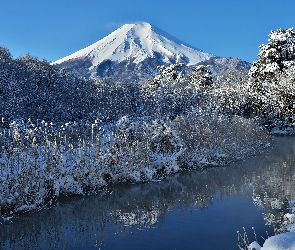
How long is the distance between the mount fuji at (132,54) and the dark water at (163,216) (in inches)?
5045

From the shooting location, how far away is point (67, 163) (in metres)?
13.7

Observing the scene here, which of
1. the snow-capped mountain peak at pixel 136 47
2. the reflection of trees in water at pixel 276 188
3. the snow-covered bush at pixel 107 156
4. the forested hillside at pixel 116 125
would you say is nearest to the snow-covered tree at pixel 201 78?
the forested hillside at pixel 116 125

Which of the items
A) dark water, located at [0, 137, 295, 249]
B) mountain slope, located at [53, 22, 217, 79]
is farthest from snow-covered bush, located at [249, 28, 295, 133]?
mountain slope, located at [53, 22, 217, 79]

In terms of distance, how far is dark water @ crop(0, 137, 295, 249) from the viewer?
9.12 m

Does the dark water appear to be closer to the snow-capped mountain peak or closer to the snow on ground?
the snow on ground

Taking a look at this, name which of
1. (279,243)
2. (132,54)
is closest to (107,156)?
(279,243)

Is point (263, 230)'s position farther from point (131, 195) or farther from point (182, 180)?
point (182, 180)

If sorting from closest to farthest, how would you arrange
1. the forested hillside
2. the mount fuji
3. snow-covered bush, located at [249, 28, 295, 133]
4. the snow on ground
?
the snow on ground → the forested hillside → snow-covered bush, located at [249, 28, 295, 133] → the mount fuji

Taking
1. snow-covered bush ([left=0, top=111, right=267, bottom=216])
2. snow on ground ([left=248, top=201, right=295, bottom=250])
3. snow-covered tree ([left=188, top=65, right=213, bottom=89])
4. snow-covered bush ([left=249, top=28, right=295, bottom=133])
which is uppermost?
snow-covered tree ([left=188, top=65, right=213, bottom=89])

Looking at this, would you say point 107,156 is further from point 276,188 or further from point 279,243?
point 279,243

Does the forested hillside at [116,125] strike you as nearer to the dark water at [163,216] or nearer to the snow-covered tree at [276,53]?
the snow-covered tree at [276,53]

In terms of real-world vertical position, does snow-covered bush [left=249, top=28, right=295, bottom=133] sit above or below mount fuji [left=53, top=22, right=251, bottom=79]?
below

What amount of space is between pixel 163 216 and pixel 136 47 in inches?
6460

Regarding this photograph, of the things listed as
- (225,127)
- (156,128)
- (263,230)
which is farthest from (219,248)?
(225,127)
